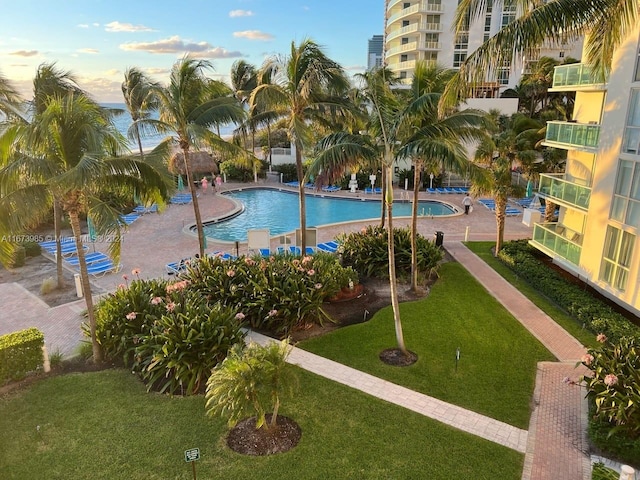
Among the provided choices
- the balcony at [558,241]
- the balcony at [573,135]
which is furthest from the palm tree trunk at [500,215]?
the balcony at [573,135]

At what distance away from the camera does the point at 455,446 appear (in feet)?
29.8

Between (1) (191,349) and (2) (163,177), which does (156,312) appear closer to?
(1) (191,349)

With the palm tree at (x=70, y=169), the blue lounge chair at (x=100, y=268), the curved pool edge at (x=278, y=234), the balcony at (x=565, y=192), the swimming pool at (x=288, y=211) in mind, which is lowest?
the swimming pool at (x=288, y=211)

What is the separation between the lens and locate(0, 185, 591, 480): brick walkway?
913cm

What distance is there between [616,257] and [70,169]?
1561cm

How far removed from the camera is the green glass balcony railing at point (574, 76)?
15997 mm

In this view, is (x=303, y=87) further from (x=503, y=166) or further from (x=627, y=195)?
(x=627, y=195)

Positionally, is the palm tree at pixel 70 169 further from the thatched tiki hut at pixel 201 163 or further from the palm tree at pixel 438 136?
the thatched tiki hut at pixel 201 163

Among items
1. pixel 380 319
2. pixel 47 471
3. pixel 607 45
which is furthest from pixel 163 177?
pixel 607 45

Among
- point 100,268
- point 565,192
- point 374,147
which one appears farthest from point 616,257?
point 100,268

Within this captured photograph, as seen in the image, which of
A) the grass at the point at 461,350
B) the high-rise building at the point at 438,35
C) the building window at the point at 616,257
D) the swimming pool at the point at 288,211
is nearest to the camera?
the grass at the point at 461,350

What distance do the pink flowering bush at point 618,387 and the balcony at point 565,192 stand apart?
7039mm

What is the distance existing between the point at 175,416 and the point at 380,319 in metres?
7.41

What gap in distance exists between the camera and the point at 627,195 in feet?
44.8
